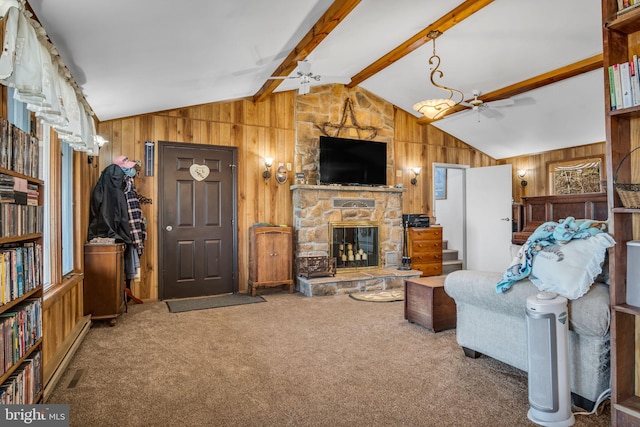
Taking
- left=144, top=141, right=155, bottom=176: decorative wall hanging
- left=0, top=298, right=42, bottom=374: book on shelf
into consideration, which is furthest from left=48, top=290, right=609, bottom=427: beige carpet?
left=144, top=141, right=155, bottom=176: decorative wall hanging

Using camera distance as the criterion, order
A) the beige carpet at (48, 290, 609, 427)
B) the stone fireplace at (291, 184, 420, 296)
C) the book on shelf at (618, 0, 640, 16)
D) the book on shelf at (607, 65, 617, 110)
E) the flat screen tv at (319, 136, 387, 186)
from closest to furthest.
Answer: the book on shelf at (618, 0, 640, 16)
the book on shelf at (607, 65, 617, 110)
the beige carpet at (48, 290, 609, 427)
the stone fireplace at (291, 184, 420, 296)
the flat screen tv at (319, 136, 387, 186)

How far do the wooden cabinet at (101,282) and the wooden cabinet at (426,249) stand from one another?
4.28 meters

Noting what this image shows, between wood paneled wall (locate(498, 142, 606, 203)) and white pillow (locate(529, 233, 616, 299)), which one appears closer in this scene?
white pillow (locate(529, 233, 616, 299))

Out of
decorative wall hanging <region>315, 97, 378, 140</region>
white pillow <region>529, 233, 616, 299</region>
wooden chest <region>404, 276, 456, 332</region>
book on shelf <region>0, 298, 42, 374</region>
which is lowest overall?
wooden chest <region>404, 276, 456, 332</region>

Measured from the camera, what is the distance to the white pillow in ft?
6.58

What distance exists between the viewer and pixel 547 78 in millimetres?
4922

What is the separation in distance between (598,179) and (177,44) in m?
6.46

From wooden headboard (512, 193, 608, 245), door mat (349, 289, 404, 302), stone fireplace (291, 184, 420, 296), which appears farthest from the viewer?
stone fireplace (291, 184, 420, 296)

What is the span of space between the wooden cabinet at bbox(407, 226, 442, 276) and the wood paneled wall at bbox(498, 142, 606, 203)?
212 cm

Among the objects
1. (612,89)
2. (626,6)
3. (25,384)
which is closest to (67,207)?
(25,384)

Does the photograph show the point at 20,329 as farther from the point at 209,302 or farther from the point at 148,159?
the point at 148,159

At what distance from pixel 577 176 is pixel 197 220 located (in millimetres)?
6114

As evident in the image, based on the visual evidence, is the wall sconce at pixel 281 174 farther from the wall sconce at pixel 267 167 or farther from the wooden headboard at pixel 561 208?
the wooden headboard at pixel 561 208

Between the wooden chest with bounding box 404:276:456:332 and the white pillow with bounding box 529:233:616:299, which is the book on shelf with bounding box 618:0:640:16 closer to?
the white pillow with bounding box 529:233:616:299
